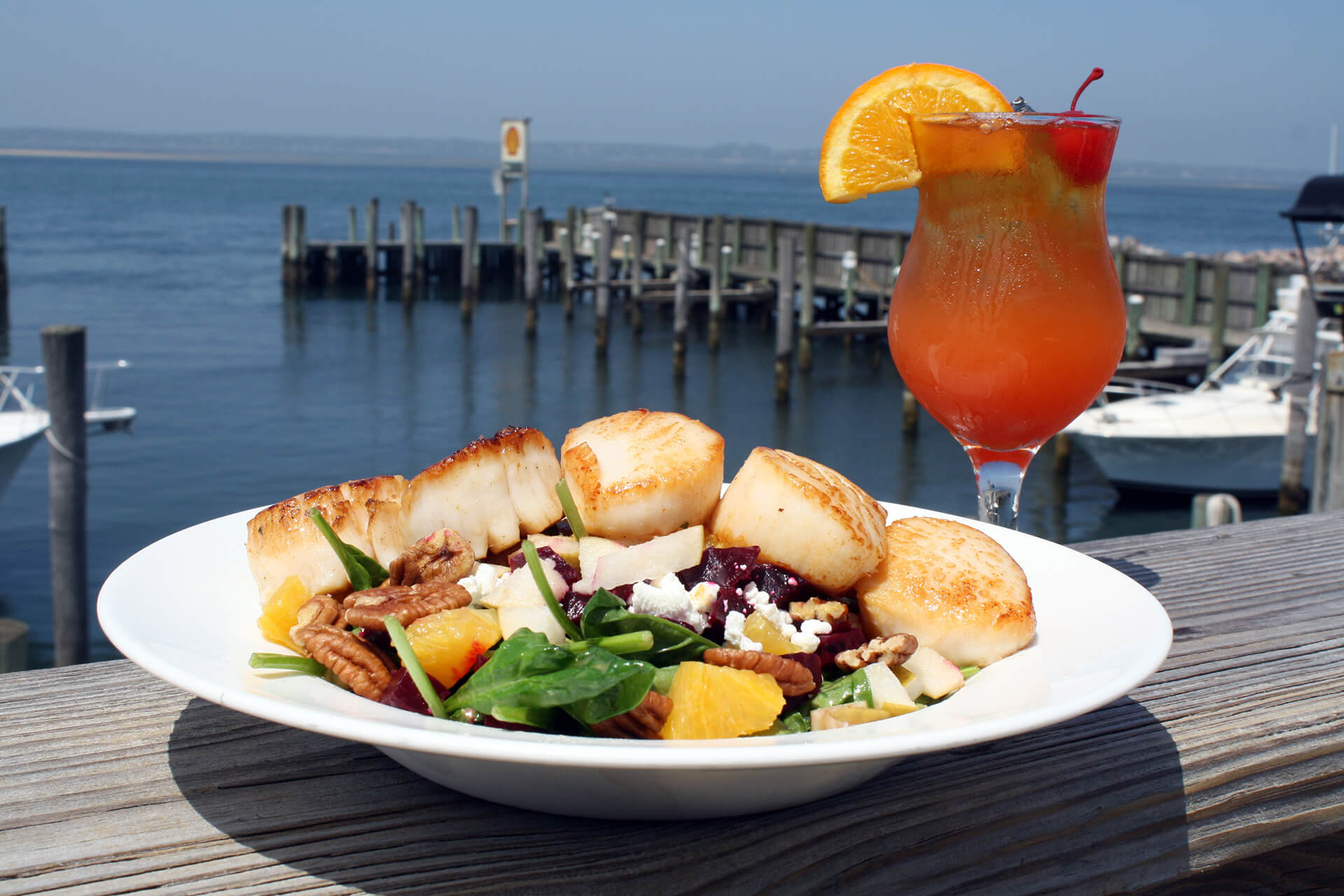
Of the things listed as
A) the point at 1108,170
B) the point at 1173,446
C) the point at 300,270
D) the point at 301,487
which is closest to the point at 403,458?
the point at 301,487

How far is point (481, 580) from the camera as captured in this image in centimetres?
106

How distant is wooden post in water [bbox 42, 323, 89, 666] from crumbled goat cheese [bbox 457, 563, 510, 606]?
7456mm

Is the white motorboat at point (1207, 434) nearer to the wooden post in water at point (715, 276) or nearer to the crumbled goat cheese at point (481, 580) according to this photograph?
the wooden post in water at point (715, 276)

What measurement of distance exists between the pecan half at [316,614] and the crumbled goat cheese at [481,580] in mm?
118

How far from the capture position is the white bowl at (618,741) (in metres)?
0.73

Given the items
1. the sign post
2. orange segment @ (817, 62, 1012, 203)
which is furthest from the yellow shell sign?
orange segment @ (817, 62, 1012, 203)

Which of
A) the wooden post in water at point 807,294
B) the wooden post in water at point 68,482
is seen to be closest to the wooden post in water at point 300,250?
the wooden post in water at point 807,294

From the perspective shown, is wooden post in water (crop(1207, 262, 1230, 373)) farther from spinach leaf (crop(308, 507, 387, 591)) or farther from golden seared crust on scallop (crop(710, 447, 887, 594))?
spinach leaf (crop(308, 507, 387, 591))

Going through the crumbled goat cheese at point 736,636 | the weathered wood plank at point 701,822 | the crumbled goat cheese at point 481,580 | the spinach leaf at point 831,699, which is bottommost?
the weathered wood plank at point 701,822

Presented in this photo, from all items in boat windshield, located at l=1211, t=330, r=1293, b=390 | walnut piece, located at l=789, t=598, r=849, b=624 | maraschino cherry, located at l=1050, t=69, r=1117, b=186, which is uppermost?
maraschino cherry, located at l=1050, t=69, r=1117, b=186

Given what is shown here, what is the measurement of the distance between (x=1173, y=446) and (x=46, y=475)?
1463cm

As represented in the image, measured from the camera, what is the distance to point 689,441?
3.98 feet

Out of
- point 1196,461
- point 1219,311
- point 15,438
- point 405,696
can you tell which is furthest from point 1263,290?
point 405,696

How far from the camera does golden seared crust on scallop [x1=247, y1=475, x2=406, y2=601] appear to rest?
1.09 metres
